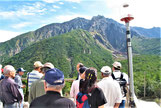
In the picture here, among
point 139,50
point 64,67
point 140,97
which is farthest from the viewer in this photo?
point 139,50

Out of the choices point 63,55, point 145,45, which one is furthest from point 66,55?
point 145,45

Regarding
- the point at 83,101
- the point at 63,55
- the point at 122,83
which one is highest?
the point at 63,55

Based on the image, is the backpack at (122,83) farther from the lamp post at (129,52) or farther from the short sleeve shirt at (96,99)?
the short sleeve shirt at (96,99)

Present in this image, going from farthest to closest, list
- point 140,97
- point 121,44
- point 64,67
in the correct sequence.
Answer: point 121,44 → point 64,67 → point 140,97

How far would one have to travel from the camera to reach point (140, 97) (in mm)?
5941

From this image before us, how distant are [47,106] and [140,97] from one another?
5.17 meters

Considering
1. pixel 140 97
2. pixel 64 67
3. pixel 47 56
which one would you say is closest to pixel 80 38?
pixel 47 56

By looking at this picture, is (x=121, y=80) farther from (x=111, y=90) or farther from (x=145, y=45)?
(x=145, y=45)

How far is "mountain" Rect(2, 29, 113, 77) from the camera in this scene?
102 m

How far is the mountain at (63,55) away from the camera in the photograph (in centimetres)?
10175

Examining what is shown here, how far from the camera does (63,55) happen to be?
112000 mm

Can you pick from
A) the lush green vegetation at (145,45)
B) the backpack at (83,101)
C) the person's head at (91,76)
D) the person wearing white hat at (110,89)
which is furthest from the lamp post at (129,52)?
the lush green vegetation at (145,45)

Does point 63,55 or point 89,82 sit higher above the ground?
point 63,55

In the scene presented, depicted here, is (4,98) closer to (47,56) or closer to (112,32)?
(47,56)
